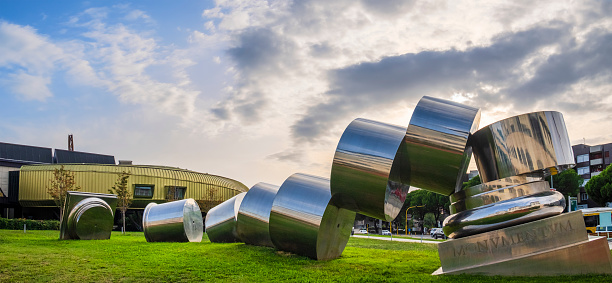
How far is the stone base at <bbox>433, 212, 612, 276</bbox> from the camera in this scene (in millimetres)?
11203

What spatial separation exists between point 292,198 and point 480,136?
621 centimetres

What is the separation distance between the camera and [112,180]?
73875 mm

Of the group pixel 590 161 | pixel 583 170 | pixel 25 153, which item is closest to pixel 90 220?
pixel 25 153

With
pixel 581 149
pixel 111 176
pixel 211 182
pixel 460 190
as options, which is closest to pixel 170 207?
pixel 460 190

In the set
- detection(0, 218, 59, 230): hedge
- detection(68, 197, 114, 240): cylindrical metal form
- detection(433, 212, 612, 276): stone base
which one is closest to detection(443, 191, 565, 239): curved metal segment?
detection(433, 212, 612, 276): stone base

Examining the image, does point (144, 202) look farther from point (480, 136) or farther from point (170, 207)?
point (480, 136)

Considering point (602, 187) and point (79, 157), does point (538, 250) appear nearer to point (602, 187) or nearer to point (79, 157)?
point (602, 187)

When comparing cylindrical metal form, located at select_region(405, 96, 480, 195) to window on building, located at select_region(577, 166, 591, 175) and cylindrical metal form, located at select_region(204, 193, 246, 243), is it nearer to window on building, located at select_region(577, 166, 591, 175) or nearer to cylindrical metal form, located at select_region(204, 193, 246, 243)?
cylindrical metal form, located at select_region(204, 193, 246, 243)

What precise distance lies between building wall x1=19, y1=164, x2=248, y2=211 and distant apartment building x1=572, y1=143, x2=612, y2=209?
64.2 meters

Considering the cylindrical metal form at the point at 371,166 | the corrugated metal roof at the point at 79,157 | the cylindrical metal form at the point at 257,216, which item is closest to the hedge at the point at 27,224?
the cylindrical metal form at the point at 257,216

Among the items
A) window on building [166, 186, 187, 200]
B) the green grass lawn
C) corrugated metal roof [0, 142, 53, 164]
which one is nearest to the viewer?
the green grass lawn

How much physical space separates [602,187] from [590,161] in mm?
37336

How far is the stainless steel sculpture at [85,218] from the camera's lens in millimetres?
24828

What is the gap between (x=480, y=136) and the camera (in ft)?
41.5
